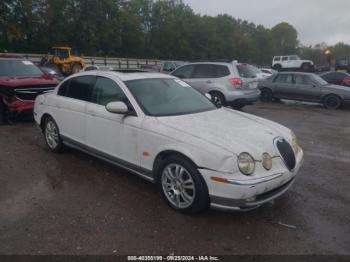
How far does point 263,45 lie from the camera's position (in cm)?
8912

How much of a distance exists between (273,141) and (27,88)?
21.8 feet

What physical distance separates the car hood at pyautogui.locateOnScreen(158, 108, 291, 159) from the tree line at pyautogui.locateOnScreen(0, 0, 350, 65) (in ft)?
117

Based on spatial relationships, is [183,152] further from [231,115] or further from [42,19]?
[42,19]

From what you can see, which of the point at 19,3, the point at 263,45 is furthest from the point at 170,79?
the point at 263,45

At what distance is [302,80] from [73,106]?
10955mm

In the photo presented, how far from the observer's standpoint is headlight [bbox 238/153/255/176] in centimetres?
334

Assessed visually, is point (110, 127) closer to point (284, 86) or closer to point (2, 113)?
point (2, 113)

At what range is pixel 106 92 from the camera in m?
4.78

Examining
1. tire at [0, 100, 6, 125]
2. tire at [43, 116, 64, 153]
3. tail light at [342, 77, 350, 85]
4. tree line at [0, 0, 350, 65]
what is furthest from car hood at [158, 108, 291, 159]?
tree line at [0, 0, 350, 65]

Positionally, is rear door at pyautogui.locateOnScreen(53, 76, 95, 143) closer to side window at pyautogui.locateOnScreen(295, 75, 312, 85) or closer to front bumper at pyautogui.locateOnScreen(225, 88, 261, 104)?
front bumper at pyautogui.locateOnScreen(225, 88, 261, 104)

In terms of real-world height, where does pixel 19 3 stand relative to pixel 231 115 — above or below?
above

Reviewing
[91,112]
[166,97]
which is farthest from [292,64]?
[91,112]

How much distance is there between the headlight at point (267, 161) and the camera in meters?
3.46

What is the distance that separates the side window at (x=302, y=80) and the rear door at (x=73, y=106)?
35.0 ft
